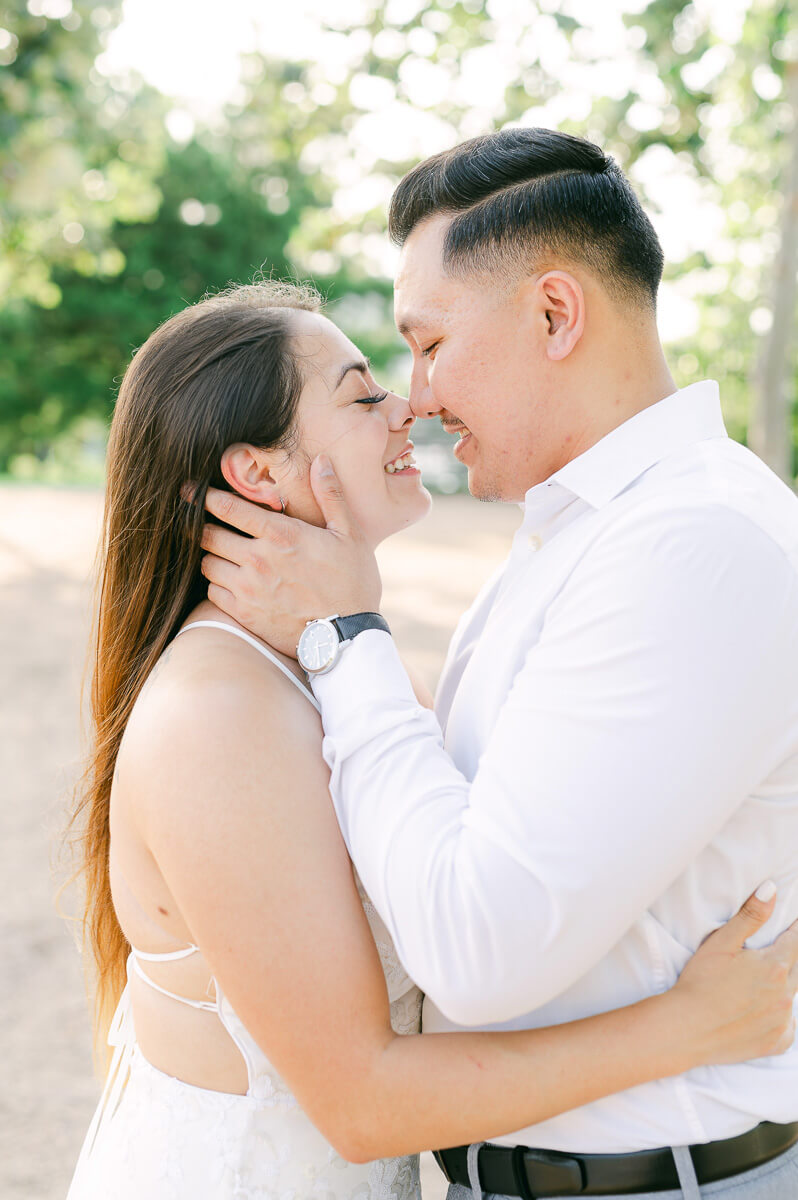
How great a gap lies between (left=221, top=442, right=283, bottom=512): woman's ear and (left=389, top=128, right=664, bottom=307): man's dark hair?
1.86 feet

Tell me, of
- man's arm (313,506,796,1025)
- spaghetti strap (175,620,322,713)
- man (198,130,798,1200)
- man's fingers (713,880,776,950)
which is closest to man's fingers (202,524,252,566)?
man (198,130,798,1200)

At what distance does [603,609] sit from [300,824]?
1.99 feet

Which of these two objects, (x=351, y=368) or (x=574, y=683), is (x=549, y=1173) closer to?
(x=574, y=683)

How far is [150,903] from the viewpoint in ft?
6.24

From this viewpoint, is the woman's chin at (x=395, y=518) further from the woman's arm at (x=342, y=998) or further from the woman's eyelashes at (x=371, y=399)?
the woman's arm at (x=342, y=998)

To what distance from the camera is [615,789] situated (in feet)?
4.55

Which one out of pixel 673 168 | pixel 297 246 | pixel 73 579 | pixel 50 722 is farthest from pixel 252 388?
pixel 297 246

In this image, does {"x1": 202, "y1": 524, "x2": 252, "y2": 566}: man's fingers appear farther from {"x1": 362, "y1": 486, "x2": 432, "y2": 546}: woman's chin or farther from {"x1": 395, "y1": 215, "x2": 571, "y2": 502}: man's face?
{"x1": 395, "y1": 215, "x2": 571, "y2": 502}: man's face

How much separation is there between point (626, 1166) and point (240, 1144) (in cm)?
70

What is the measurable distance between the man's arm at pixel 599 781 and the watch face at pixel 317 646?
0.37m

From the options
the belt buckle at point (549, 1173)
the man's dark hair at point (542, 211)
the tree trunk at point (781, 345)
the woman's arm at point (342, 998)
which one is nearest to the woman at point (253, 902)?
the woman's arm at point (342, 998)

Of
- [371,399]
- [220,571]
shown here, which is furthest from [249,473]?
[371,399]

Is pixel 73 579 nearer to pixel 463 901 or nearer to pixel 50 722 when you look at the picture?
pixel 50 722

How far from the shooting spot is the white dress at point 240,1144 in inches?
73.6
